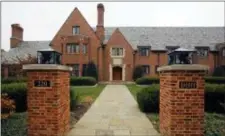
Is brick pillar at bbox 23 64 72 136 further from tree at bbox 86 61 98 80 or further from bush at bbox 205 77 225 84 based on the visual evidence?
tree at bbox 86 61 98 80

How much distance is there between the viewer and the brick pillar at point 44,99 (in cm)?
590

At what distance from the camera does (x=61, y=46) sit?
3186 cm

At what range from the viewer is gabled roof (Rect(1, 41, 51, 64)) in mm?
33219

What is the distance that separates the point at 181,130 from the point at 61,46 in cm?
2758

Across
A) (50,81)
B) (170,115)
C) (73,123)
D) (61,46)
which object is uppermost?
(61,46)

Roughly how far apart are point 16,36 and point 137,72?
18.9 m

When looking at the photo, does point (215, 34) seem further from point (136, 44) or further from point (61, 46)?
point (61, 46)

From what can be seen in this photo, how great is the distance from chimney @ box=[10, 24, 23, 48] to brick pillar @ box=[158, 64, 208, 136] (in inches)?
1386

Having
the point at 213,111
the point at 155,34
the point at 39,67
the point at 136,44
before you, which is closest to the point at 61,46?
the point at 136,44

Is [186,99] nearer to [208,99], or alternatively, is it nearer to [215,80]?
[208,99]

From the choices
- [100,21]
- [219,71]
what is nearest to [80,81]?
[100,21]

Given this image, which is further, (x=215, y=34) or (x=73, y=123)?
(x=215, y=34)

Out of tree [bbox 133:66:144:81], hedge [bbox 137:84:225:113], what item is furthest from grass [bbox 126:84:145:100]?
hedge [bbox 137:84:225:113]

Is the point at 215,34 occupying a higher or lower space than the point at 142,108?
higher
